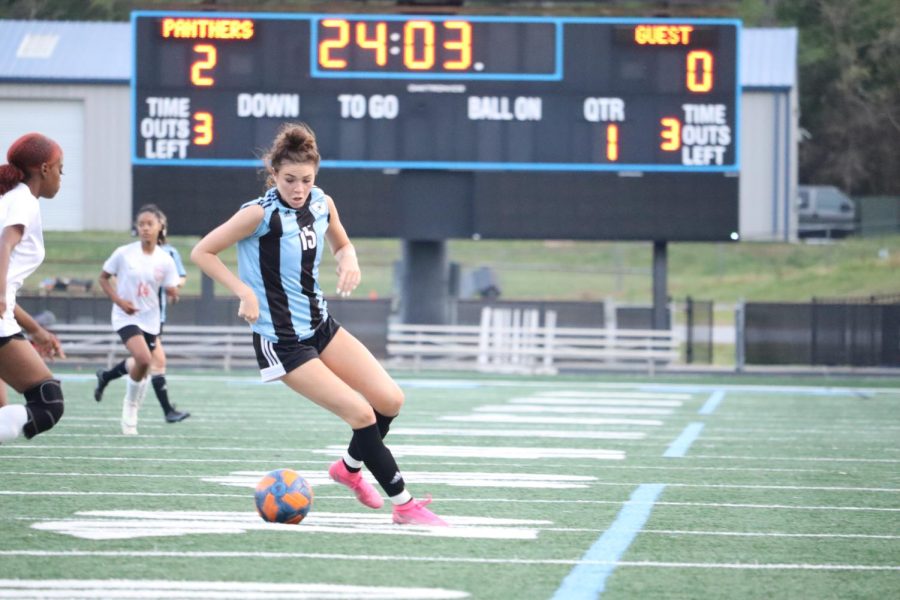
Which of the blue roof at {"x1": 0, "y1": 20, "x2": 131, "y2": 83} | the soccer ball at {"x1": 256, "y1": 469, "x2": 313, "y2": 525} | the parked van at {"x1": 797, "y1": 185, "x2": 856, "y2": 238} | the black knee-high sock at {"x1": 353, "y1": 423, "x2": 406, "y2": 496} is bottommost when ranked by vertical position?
the soccer ball at {"x1": 256, "y1": 469, "x2": 313, "y2": 525}

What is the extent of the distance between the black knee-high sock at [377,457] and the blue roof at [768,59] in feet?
109

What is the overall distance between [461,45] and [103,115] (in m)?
18.9

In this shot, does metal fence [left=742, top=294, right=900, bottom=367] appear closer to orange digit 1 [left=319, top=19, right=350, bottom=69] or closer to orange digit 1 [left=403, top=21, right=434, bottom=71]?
orange digit 1 [left=403, top=21, right=434, bottom=71]

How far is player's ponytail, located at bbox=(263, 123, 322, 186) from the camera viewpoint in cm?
662

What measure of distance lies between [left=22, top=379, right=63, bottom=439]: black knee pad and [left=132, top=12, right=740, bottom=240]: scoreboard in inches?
515

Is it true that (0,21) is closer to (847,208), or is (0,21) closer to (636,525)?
(847,208)

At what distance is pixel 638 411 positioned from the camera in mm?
15398

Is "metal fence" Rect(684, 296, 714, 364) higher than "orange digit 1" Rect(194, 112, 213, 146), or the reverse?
"orange digit 1" Rect(194, 112, 213, 146)

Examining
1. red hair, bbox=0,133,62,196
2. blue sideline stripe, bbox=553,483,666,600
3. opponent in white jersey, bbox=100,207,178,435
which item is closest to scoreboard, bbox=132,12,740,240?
opponent in white jersey, bbox=100,207,178,435

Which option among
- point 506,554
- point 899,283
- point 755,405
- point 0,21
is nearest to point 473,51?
point 755,405

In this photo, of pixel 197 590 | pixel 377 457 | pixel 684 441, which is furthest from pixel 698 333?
pixel 197 590

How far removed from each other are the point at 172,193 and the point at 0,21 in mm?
20399

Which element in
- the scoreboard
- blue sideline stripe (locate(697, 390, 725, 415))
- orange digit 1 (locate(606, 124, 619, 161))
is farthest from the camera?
orange digit 1 (locate(606, 124, 619, 161))

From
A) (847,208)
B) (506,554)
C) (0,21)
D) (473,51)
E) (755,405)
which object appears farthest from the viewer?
(847,208)
